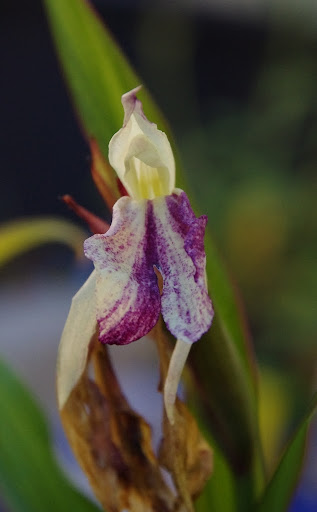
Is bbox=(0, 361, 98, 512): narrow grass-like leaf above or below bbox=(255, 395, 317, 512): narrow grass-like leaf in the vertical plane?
above

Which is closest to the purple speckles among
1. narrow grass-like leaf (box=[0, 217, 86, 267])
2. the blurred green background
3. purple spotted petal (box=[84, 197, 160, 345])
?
purple spotted petal (box=[84, 197, 160, 345])

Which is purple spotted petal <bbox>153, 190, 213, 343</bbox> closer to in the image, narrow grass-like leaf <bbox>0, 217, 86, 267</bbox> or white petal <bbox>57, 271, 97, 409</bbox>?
white petal <bbox>57, 271, 97, 409</bbox>

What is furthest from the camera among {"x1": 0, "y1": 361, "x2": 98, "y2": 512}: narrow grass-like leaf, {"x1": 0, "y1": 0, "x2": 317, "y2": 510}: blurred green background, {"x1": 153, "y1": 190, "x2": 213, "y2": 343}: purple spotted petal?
{"x1": 0, "y1": 0, "x2": 317, "y2": 510}: blurred green background

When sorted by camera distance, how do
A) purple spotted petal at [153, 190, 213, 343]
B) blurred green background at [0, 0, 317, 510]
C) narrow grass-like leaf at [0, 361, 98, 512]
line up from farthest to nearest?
blurred green background at [0, 0, 317, 510] → narrow grass-like leaf at [0, 361, 98, 512] → purple spotted petal at [153, 190, 213, 343]

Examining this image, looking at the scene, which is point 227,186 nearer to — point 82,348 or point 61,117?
point 61,117

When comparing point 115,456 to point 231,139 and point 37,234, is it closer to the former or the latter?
point 37,234

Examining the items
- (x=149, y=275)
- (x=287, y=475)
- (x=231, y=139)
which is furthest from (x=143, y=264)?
(x=231, y=139)

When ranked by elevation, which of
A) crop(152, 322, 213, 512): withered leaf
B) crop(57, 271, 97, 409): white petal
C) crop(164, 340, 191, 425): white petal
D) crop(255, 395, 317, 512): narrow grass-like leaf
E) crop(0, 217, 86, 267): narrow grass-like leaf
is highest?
crop(0, 217, 86, 267): narrow grass-like leaf
